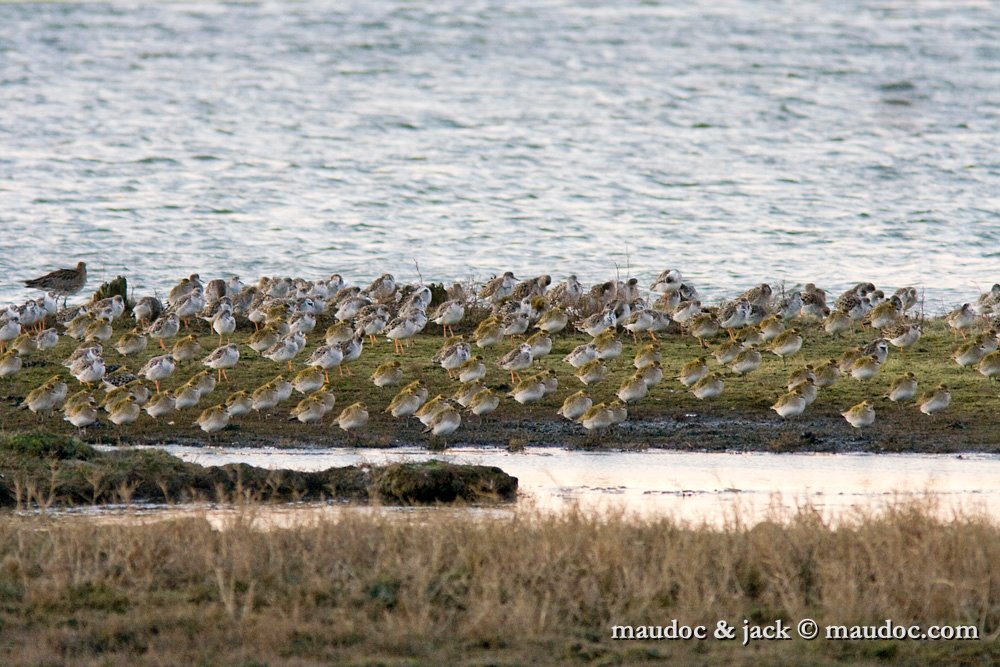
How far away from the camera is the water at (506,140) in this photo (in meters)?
33.2

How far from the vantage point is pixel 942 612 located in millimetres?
9859

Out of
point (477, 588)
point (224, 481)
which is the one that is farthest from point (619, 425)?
point (477, 588)

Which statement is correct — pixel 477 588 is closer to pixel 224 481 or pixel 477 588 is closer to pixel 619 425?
pixel 224 481

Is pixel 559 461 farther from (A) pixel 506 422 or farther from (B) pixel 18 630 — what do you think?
(B) pixel 18 630

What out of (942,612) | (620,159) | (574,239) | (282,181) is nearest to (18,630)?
(942,612)

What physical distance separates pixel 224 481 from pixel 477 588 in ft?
14.1

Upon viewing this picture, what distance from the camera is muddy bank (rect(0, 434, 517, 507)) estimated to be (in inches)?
530

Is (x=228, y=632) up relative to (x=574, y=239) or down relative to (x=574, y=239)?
up

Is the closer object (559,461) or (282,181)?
(559,461)

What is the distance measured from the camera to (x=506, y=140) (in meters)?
47.1

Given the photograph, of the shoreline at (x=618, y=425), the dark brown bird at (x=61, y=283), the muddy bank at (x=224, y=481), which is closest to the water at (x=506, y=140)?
the dark brown bird at (x=61, y=283)

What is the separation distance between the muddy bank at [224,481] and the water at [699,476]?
41 centimetres

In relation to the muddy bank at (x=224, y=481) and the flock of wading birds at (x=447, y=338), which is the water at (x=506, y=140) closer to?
the flock of wading birds at (x=447, y=338)

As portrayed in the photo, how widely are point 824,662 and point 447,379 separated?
10.7 metres
